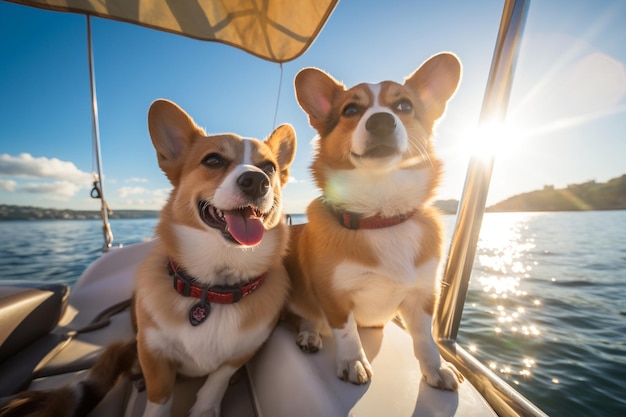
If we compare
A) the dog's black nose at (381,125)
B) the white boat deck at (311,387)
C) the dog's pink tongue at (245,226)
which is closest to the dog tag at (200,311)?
the dog's pink tongue at (245,226)

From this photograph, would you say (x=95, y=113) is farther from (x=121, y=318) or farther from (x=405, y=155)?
(x=405, y=155)

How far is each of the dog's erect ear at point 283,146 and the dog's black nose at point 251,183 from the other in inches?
23.2

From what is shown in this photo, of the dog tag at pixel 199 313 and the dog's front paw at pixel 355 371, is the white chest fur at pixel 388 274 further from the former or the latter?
the dog tag at pixel 199 313

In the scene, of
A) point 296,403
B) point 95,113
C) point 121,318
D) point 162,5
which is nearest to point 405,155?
point 296,403

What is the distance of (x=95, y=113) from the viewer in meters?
2.60

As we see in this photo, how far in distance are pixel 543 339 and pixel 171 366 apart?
9.41 feet

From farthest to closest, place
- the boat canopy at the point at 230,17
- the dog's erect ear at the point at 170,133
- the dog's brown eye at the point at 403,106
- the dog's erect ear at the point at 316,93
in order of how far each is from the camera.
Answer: the boat canopy at the point at 230,17 < the dog's erect ear at the point at 316,93 < the dog's brown eye at the point at 403,106 < the dog's erect ear at the point at 170,133

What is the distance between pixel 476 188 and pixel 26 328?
2.50 metres

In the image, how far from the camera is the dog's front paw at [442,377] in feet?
3.47

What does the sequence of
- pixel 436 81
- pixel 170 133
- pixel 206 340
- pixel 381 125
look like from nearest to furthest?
pixel 206 340
pixel 381 125
pixel 170 133
pixel 436 81

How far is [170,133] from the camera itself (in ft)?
5.00

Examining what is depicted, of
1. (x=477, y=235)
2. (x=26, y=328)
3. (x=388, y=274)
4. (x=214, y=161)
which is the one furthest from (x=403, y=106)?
(x=26, y=328)

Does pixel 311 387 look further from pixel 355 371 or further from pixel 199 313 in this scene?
pixel 199 313

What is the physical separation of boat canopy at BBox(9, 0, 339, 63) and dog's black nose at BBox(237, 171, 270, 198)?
1188mm
